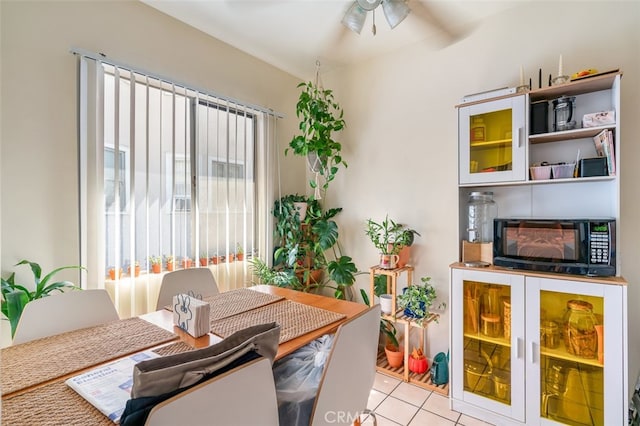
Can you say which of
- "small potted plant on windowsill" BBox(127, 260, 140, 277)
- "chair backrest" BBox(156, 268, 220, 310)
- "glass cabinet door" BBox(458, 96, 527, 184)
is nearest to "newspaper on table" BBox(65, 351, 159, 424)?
→ "chair backrest" BBox(156, 268, 220, 310)

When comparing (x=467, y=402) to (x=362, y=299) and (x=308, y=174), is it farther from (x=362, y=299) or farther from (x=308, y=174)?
(x=308, y=174)

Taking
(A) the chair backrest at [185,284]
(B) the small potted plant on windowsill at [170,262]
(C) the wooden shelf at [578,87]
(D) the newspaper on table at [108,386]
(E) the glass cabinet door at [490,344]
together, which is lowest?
(E) the glass cabinet door at [490,344]

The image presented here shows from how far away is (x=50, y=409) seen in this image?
735 mm

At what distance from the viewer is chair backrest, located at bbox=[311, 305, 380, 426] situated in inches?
38.2

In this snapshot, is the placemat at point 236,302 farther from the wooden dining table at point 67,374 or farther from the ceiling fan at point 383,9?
the ceiling fan at point 383,9

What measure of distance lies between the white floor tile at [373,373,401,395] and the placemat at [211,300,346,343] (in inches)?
42.1

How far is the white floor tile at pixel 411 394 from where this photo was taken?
2.02 meters

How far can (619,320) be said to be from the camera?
4.76 feet

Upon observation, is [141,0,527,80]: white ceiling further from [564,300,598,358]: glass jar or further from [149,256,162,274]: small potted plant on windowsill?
[564,300,598,358]: glass jar

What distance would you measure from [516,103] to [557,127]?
262 mm

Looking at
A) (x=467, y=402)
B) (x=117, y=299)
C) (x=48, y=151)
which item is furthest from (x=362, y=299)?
(x=48, y=151)

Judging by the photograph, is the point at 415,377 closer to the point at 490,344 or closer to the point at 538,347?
the point at 490,344

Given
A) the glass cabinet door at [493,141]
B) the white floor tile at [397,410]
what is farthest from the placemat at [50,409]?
the glass cabinet door at [493,141]

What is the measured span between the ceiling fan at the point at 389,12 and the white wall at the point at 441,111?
0.31 meters
